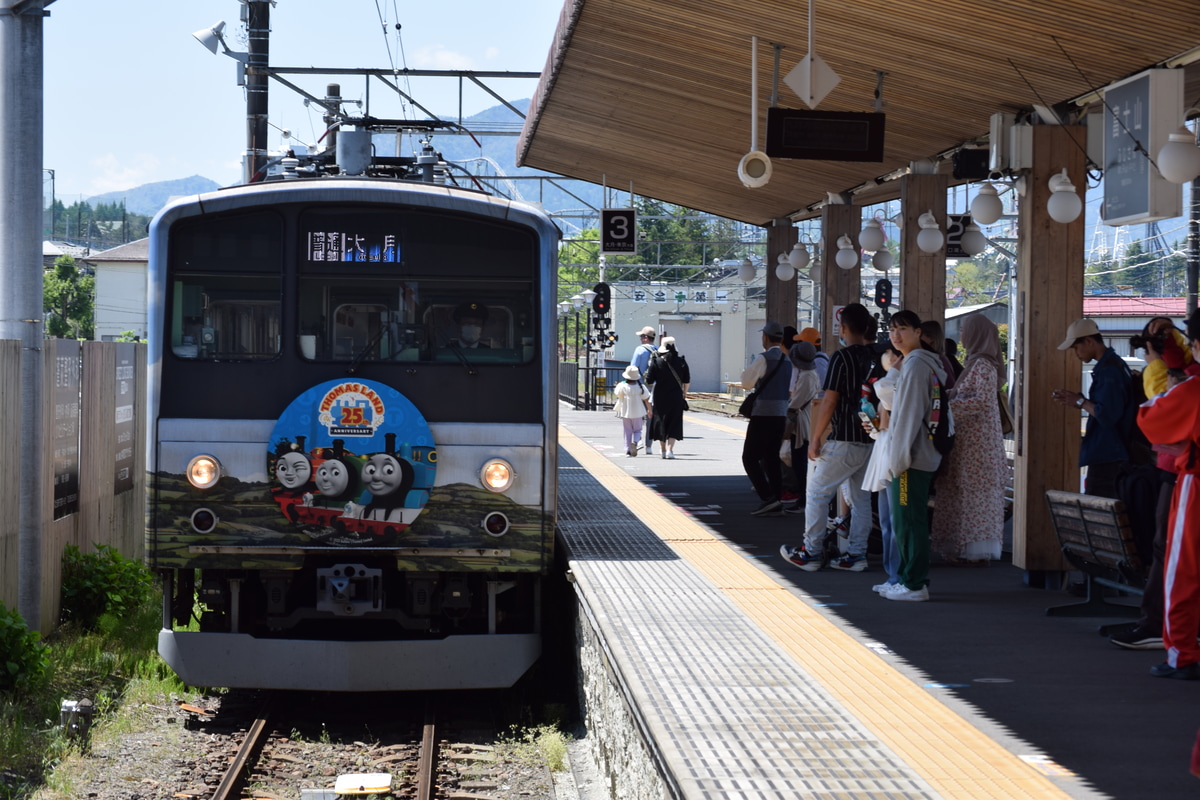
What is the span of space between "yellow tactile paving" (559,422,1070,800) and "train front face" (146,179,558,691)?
4.29 feet

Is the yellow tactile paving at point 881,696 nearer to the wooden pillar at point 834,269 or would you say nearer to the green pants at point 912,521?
the green pants at point 912,521

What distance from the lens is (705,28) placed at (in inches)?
350

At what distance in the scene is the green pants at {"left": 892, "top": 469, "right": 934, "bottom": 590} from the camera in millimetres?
7387

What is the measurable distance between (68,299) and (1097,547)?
66.9 meters

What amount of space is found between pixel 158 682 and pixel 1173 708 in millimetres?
5792

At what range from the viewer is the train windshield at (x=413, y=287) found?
23.8ft

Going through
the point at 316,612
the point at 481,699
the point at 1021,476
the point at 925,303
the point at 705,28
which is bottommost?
the point at 481,699

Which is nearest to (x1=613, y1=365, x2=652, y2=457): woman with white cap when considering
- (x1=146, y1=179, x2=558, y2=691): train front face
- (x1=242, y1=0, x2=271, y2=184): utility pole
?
(x1=242, y1=0, x2=271, y2=184): utility pole

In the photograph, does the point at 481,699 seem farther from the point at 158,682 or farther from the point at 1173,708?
the point at 1173,708

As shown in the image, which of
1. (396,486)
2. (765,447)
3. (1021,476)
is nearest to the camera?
(396,486)

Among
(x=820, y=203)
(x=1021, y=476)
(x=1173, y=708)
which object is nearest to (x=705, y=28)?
(x=1021, y=476)

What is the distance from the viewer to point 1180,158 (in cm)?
695

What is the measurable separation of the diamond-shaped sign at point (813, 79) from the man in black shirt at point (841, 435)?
137 centimetres

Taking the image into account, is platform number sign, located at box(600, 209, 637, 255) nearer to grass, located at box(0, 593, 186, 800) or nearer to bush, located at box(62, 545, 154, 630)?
grass, located at box(0, 593, 186, 800)
